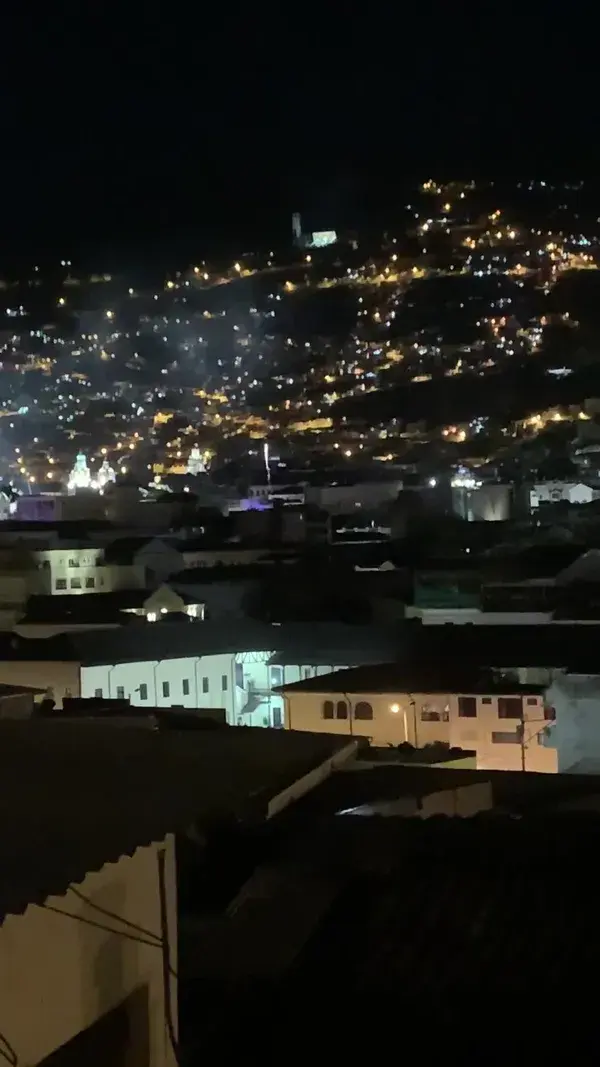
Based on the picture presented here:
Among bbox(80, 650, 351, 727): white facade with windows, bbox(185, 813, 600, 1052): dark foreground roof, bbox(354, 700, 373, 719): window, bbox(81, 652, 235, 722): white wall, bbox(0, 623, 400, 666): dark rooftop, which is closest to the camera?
bbox(185, 813, 600, 1052): dark foreground roof

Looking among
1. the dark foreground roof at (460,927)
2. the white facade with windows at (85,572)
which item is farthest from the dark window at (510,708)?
the white facade with windows at (85,572)

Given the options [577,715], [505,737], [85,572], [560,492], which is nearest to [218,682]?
[505,737]

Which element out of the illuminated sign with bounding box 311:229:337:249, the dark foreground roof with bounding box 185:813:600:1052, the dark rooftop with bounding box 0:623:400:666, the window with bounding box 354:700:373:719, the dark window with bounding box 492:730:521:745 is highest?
the illuminated sign with bounding box 311:229:337:249

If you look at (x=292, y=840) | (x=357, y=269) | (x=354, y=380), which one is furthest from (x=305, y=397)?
(x=292, y=840)

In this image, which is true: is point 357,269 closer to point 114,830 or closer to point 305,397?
point 305,397

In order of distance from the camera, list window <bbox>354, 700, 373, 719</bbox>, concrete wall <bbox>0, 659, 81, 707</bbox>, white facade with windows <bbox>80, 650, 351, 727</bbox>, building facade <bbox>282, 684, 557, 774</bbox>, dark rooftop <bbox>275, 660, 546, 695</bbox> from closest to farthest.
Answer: building facade <bbox>282, 684, 557, 774</bbox>, dark rooftop <bbox>275, 660, 546, 695</bbox>, window <bbox>354, 700, 373, 719</bbox>, concrete wall <bbox>0, 659, 81, 707</bbox>, white facade with windows <bbox>80, 650, 351, 727</bbox>

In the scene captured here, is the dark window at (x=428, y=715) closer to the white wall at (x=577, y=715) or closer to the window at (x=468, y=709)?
the window at (x=468, y=709)

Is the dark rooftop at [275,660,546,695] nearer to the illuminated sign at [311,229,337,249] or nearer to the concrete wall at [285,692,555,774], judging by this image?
the concrete wall at [285,692,555,774]

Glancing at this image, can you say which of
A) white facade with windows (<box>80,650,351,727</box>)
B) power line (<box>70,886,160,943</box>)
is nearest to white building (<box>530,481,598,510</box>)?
white facade with windows (<box>80,650,351,727</box>)
